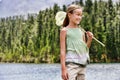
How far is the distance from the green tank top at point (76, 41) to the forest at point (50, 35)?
59989 mm

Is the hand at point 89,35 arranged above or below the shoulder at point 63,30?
below

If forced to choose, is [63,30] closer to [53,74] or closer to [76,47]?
[76,47]

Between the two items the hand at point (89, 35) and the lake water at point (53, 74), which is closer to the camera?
the hand at point (89, 35)

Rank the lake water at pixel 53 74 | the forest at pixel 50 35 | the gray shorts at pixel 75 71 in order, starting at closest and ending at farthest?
the gray shorts at pixel 75 71 < the lake water at pixel 53 74 < the forest at pixel 50 35

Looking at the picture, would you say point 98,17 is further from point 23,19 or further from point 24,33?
point 23,19

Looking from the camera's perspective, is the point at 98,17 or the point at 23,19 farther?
the point at 23,19

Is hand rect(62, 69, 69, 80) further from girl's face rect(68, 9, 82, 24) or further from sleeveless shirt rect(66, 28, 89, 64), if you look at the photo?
girl's face rect(68, 9, 82, 24)

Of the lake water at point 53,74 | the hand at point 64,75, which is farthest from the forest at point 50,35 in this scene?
the hand at point 64,75

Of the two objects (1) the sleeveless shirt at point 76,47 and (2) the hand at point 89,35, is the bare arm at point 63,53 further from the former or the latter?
(2) the hand at point 89,35

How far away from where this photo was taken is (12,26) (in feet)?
301

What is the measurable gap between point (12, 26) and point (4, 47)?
5652 mm

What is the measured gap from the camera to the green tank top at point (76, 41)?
13.9 ft

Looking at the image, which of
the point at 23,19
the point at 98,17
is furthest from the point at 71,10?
the point at 23,19

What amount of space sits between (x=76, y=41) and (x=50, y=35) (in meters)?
70.2
